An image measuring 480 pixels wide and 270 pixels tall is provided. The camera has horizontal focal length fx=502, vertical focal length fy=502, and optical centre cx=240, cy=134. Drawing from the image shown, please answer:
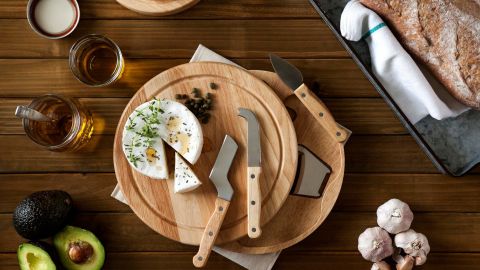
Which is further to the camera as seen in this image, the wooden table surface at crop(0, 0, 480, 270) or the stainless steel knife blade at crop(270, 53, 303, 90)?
the wooden table surface at crop(0, 0, 480, 270)

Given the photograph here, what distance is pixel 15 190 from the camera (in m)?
1.53

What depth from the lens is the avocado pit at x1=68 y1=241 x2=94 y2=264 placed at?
1.41 metres

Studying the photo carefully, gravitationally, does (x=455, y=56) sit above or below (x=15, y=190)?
below

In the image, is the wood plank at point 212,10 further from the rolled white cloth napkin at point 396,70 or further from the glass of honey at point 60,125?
the glass of honey at point 60,125

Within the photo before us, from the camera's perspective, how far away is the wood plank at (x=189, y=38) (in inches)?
59.0

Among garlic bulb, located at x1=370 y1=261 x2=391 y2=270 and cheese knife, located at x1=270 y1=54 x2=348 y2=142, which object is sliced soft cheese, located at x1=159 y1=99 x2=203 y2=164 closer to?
cheese knife, located at x1=270 y1=54 x2=348 y2=142

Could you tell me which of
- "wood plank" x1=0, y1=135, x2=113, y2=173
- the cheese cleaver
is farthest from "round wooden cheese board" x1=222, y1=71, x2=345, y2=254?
"wood plank" x1=0, y1=135, x2=113, y2=173

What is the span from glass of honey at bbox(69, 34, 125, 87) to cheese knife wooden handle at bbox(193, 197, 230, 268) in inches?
19.3

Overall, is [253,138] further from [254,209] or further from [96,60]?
[96,60]

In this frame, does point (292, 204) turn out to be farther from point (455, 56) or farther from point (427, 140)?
point (455, 56)

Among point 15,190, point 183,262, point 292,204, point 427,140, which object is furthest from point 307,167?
point 15,190

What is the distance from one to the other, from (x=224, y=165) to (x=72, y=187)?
19.8 inches

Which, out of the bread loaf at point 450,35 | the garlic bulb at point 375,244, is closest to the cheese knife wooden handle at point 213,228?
the garlic bulb at point 375,244

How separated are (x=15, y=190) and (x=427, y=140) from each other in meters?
1.23
